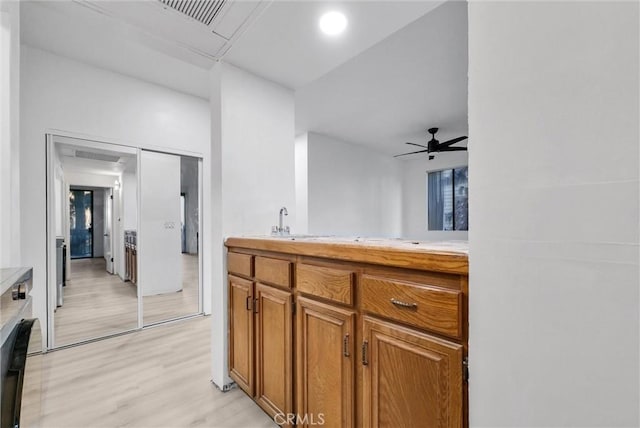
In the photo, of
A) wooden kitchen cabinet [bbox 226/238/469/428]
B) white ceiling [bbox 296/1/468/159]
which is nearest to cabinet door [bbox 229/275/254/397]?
wooden kitchen cabinet [bbox 226/238/469/428]

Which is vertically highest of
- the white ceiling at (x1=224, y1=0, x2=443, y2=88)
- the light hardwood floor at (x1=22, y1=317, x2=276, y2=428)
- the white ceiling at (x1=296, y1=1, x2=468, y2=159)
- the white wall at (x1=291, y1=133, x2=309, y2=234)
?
the white ceiling at (x1=296, y1=1, x2=468, y2=159)

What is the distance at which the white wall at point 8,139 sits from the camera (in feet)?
4.75

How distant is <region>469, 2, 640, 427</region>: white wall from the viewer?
1.67 feet

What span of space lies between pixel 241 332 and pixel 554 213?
1.74 m

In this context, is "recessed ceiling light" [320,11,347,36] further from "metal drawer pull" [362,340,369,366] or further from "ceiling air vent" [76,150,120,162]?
"ceiling air vent" [76,150,120,162]

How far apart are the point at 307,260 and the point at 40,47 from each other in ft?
9.84

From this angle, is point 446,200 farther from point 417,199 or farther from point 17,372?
point 17,372

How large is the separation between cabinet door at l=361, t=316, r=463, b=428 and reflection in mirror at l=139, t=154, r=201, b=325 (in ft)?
9.60

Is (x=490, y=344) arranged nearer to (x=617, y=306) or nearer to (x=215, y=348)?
(x=617, y=306)

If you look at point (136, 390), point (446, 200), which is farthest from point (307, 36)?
point (446, 200)

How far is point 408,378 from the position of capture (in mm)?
942

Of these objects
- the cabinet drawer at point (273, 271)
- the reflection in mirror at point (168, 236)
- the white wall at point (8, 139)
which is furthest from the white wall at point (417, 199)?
the white wall at point (8, 139)

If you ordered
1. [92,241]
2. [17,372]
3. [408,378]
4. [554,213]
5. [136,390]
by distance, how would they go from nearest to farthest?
[554,213], [17,372], [408,378], [136,390], [92,241]

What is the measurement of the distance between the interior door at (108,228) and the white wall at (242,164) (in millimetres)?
3867
